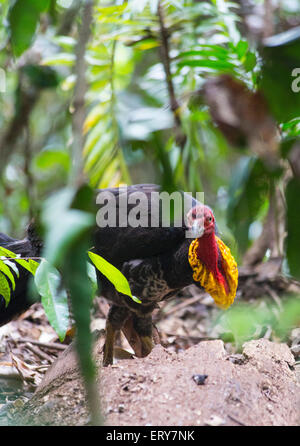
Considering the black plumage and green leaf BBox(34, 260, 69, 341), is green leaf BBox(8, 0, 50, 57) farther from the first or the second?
the black plumage

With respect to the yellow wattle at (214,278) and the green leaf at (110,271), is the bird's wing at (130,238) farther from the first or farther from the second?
the green leaf at (110,271)

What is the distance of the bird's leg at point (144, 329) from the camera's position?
3.21 meters

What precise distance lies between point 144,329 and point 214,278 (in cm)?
70

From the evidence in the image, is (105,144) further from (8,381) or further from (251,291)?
(8,381)

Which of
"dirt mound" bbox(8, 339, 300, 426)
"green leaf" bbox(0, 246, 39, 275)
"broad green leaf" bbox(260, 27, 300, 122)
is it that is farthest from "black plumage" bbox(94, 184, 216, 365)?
"broad green leaf" bbox(260, 27, 300, 122)

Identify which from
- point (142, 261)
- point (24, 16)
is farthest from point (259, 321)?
point (24, 16)

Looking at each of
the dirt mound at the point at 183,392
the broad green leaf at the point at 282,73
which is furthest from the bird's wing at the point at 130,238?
the broad green leaf at the point at 282,73

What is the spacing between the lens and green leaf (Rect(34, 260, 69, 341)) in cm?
147

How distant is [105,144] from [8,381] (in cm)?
198

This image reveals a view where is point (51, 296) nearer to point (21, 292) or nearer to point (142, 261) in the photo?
point (21, 292)

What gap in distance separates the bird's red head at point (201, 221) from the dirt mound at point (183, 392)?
659 mm

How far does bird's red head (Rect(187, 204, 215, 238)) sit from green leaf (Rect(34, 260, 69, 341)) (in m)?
1.31

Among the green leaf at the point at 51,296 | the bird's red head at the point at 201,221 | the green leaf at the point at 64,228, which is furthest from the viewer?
the bird's red head at the point at 201,221

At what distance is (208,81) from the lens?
0.61 metres
